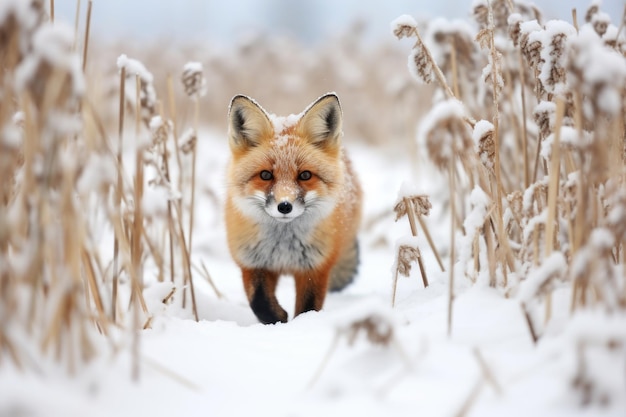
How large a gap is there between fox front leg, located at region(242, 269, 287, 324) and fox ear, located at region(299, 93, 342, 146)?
705 millimetres

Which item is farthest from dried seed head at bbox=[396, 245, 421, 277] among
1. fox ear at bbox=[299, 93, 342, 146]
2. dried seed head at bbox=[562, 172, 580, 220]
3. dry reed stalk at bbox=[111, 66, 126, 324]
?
dry reed stalk at bbox=[111, 66, 126, 324]

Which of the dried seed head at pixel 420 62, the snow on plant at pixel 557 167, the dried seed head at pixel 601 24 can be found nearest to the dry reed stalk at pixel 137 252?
the snow on plant at pixel 557 167

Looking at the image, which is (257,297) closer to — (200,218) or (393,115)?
(200,218)

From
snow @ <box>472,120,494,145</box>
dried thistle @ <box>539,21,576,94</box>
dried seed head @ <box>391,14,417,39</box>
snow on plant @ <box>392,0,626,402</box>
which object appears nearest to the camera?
snow on plant @ <box>392,0,626,402</box>

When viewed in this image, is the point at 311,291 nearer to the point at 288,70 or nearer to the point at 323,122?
the point at 323,122

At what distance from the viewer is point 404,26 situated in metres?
2.04

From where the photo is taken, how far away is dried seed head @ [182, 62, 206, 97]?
2.58m

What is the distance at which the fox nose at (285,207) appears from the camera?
245 centimetres

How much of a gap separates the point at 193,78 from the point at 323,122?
0.65 m

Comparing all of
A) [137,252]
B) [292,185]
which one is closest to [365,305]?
[137,252]

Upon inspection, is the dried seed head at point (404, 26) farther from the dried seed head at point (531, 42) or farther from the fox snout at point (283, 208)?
the fox snout at point (283, 208)

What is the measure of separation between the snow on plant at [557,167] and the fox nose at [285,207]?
30.1 inches

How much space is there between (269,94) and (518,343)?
320 inches

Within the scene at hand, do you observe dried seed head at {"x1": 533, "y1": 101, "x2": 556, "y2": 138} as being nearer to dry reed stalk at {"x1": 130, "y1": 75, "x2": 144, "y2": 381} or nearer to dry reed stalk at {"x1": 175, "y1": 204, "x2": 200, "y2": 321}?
dry reed stalk at {"x1": 130, "y1": 75, "x2": 144, "y2": 381}
